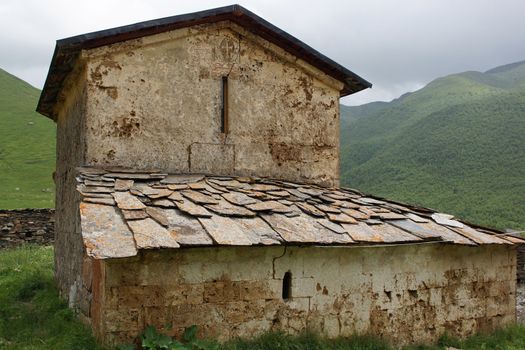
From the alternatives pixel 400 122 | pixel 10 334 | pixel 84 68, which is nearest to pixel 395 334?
pixel 10 334

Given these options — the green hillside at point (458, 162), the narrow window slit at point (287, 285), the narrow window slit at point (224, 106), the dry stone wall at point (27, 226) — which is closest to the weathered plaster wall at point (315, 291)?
the narrow window slit at point (287, 285)

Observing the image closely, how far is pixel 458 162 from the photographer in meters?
39.1

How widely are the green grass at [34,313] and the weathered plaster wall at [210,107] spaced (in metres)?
2.30

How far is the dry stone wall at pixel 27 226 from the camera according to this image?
17.3m

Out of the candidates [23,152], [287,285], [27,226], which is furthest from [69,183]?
[23,152]

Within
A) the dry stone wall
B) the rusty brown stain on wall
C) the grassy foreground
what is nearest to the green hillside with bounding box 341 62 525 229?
the grassy foreground

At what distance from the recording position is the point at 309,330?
6.24 m

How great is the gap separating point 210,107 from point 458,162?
1370 inches

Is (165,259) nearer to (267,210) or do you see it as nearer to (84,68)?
(267,210)

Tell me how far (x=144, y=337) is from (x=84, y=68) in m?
4.12

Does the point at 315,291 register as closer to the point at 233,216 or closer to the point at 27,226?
the point at 233,216

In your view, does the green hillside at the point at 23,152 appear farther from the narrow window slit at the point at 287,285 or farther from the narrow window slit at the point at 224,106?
the narrow window slit at the point at 287,285

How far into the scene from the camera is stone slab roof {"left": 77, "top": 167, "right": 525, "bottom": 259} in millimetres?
5137

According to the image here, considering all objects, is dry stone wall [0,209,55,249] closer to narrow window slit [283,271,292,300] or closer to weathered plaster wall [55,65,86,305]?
weathered plaster wall [55,65,86,305]
